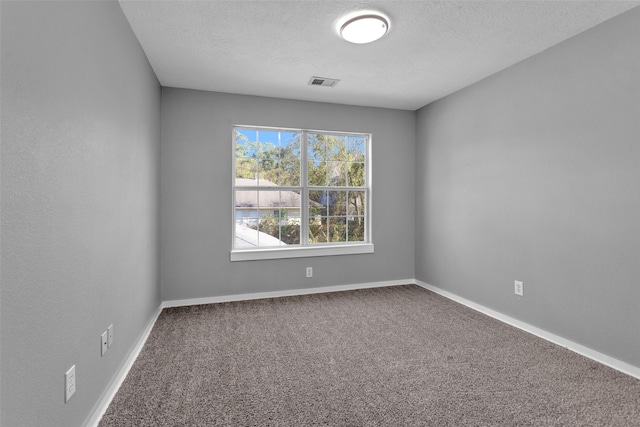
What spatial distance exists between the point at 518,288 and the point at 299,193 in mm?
2568

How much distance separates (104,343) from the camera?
181cm

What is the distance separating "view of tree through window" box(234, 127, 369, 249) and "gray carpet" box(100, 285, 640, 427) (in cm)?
117

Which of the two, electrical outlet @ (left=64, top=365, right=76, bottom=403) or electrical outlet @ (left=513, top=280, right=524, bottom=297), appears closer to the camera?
electrical outlet @ (left=64, top=365, right=76, bottom=403)

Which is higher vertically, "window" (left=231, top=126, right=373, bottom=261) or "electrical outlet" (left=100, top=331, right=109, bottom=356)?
"window" (left=231, top=126, right=373, bottom=261)

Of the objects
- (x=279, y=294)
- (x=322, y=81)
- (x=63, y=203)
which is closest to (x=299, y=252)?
(x=279, y=294)

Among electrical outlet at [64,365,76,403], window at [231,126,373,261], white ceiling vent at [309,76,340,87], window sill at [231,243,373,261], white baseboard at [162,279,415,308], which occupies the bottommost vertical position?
white baseboard at [162,279,415,308]

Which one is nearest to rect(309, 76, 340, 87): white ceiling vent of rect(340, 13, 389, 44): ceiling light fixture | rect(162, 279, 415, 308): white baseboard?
rect(340, 13, 389, 44): ceiling light fixture

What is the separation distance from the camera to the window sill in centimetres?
379

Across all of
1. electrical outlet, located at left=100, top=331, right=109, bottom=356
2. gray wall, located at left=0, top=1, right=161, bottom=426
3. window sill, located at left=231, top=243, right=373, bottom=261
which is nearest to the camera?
gray wall, located at left=0, top=1, right=161, bottom=426

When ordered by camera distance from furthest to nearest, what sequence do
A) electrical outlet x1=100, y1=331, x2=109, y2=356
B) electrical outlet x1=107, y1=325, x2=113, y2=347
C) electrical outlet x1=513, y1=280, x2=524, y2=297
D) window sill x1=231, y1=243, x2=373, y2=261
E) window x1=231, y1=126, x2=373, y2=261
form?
1. window x1=231, y1=126, x2=373, y2=261
2. window sill x1=231, y1=243, x2=373, y2=261
3. electrical outlet x1=513, y1=280, x2=524, y2=297
4. electrical outlet x1=107, y1=325, x2=113, y2=347
5. electrical outlet x1=100, y1=331, x2=109, y2=356

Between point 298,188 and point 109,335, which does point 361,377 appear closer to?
point 109,335

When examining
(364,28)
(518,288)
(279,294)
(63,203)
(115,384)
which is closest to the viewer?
(63,203)

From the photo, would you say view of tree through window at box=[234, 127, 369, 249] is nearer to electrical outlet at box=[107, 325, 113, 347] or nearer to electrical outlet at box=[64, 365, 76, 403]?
electrical outlet at box=[107, 325, 113, 347]

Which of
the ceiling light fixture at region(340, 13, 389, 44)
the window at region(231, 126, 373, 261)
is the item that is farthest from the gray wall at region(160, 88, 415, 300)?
the ceiling light fixture at region(340, 13, 389, 44)
